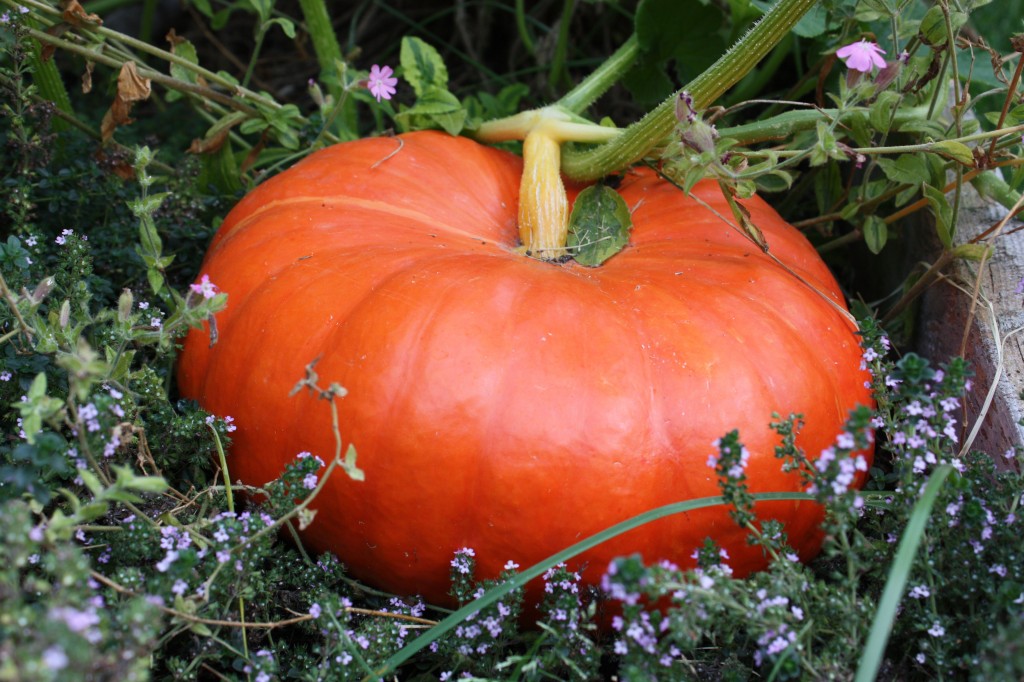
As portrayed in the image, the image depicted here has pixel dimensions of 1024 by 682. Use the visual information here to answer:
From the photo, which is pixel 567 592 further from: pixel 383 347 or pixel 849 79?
pixel 849 79

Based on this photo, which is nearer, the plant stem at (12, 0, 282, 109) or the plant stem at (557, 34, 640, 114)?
the plant stem at (12, 0, 282, 109)

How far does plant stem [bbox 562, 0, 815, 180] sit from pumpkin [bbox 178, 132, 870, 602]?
0.19 metres

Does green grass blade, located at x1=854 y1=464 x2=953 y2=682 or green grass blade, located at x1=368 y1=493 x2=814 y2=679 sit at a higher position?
green grass blade, located at x1=854 y1=464 x2=953 y2=682

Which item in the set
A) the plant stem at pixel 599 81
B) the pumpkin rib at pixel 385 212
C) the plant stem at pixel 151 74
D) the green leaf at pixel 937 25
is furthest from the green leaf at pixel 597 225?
the plant stem at pixel 151 74

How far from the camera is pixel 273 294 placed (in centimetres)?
147

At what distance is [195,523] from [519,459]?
17.5 inches

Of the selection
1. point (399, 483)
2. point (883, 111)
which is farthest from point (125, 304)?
point (883, 111)

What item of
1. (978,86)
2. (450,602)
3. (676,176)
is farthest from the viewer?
(978,86)

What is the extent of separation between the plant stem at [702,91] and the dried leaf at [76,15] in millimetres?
906

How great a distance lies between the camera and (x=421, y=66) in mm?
1991

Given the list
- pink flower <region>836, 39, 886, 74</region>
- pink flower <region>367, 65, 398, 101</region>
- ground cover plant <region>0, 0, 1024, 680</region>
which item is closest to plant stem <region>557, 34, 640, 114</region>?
ground cover plant <region>0, 0, 1024, 680</region>

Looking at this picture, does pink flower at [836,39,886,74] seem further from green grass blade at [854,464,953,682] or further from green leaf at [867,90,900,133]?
green grass blade at [854,464,953,682]

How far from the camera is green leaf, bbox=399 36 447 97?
6.48 ft

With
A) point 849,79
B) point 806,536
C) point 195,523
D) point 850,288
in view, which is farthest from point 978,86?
point 195,523
